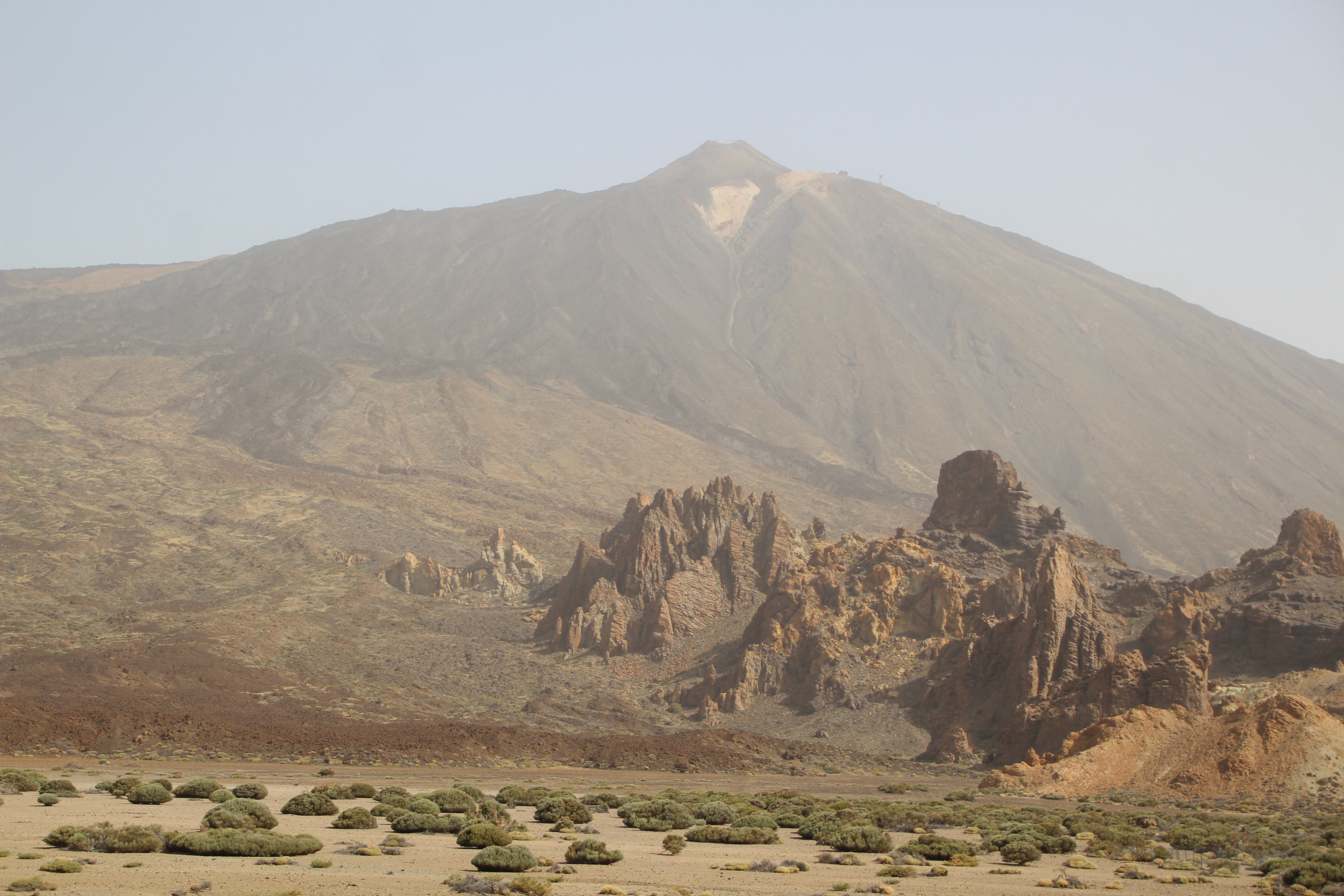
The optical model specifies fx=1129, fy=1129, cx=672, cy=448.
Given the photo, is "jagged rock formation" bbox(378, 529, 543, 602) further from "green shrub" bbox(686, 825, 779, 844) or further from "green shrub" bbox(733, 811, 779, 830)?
"green shrub" bbox(686, 825, 779, 844)

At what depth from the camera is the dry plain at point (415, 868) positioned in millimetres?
18891

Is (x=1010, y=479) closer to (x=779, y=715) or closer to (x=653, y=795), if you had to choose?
(x=779, y=715)

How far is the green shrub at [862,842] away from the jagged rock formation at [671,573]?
46811 mm

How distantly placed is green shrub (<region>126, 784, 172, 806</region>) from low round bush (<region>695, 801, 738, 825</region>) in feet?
45.8

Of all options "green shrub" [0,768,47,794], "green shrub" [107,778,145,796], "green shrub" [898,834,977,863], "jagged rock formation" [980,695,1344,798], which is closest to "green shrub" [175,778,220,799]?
"green shrub" [107,778,145,796]

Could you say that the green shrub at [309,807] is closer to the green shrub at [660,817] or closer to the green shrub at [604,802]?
the green shrub at [660,817]

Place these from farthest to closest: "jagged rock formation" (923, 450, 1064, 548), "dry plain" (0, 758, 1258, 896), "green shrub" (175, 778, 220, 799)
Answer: "jagged rock formation" (923, 450, 1064, 548) < "green shrub" (175, 778, 220, 799) < "dry plain" (0, 758, 1258, 896)

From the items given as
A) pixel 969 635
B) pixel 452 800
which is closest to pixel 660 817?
pixel 452 800

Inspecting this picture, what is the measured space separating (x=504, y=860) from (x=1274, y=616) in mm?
45716

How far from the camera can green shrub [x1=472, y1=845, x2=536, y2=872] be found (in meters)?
20.6

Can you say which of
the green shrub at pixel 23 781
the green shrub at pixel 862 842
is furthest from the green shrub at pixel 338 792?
the green shrub at pixel 862 842

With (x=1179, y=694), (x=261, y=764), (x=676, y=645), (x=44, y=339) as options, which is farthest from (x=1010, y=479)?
(x=44, y=339)

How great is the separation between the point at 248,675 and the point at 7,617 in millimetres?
18838

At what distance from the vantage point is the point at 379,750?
47.4 m
